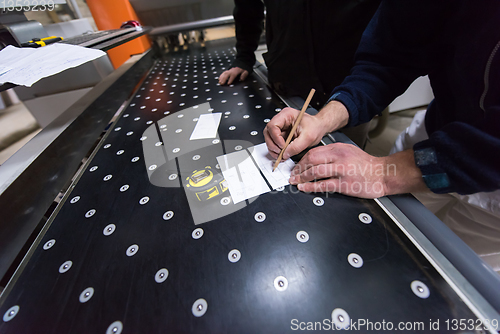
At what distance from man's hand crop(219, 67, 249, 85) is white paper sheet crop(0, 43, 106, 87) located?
48 centimetres

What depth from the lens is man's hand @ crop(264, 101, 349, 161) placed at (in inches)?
19.6

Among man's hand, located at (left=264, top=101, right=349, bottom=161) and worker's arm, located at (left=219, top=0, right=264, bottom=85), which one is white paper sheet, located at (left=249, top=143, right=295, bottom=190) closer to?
man's hand, located at (left=264, top=101, right=349, bottom=161)

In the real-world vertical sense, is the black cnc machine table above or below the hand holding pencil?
below

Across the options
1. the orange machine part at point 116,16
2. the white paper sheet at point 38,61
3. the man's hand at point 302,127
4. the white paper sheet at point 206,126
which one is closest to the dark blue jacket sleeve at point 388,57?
the man's hand at point 302,127

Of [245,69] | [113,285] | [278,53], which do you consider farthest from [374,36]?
[113,285]

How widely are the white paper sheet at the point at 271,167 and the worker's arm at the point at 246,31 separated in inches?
23.7

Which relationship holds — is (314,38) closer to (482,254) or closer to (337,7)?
(337,7)

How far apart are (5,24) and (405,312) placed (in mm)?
1419

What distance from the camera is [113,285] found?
32 centimetres

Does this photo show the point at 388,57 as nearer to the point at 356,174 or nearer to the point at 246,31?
the point at 356,174

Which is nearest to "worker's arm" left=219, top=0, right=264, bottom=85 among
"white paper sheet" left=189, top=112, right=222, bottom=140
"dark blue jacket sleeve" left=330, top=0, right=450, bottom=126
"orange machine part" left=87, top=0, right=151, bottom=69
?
"white paper sheet" left=189, top=112, right=222, bottom=140

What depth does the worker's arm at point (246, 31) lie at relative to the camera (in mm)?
1023

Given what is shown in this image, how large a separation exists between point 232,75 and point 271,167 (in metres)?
0.66

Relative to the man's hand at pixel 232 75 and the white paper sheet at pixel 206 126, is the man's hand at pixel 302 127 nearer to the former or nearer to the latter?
the white paper sheet at pixel 206 126
